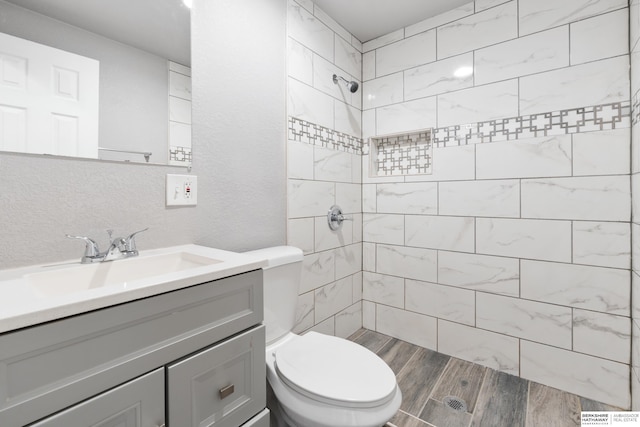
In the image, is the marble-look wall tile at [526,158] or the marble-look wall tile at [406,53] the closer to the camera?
the marble-look wall tile at [526,158]

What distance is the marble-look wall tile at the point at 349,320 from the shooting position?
210cm

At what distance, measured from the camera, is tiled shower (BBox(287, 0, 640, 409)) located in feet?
4.90

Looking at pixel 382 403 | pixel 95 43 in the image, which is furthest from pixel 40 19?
pixel 382 403

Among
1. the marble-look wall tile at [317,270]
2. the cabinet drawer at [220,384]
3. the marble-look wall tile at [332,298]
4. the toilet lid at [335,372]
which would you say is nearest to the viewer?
the cabinet drawer at [220,384]

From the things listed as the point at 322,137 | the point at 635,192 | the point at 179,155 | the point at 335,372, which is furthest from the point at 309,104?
the point at 635,192

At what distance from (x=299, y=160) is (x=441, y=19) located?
50.7 inches

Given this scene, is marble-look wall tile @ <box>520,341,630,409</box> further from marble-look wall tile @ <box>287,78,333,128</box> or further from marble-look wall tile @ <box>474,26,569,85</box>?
marble-look wall tile @ <box>287,78,333,128</box>

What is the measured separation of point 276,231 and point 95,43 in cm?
106

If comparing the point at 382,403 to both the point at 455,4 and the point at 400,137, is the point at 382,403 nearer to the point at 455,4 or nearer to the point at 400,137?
the point at 400,137

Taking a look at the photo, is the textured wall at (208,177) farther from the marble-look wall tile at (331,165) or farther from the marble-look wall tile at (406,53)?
the marble-look wall tile at (406,53)

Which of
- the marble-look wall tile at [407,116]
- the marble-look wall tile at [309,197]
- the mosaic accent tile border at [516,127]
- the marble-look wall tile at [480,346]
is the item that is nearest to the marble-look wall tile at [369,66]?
the marble-look wall tile at [407,116]

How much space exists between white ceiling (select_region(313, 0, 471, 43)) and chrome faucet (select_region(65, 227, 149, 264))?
1708mm

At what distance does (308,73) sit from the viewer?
1.83 meters

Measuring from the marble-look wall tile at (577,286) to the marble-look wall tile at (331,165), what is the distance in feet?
3.88
